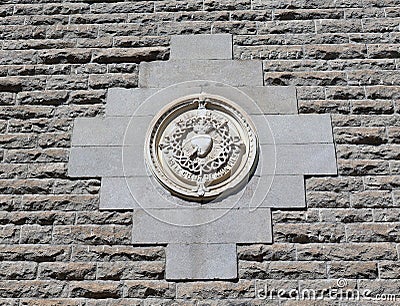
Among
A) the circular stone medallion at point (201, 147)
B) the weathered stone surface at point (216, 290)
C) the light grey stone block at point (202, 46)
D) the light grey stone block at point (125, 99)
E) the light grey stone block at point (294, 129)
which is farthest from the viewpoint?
the light grey stone block at point (202, 46)

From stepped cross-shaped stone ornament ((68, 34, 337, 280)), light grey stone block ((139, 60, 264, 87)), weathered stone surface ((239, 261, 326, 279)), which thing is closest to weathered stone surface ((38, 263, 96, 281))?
stepped cross-shaped stone ornament ((68, 34, 337, 280))

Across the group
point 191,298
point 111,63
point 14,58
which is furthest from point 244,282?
point 14,58

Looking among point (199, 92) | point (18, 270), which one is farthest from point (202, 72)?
point (18, 270)

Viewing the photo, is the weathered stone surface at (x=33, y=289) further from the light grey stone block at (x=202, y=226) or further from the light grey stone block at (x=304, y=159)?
the light grey stone block at (x=304, y=159)

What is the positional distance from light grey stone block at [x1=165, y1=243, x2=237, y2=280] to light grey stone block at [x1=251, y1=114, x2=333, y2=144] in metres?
0.73

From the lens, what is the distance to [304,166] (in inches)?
136

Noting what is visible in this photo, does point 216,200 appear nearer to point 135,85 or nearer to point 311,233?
point 311,233

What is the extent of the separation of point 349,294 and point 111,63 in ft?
6.79

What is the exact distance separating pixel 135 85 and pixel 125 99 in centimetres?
12

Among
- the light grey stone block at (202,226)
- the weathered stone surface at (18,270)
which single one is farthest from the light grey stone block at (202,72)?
the weathered stone surface at (18,270)

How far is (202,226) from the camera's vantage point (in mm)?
3318

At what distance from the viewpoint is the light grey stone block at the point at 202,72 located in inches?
145

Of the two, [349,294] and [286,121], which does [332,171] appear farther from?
[349,294]

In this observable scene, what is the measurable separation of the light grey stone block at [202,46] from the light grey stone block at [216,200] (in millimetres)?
884
